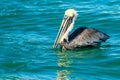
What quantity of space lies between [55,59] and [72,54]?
0.69 m

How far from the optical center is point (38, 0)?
854 inches

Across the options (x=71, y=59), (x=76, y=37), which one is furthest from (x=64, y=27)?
(x=71, y=59)

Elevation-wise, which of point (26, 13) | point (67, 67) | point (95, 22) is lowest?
point (67, 67)

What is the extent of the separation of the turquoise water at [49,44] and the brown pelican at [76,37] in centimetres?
18

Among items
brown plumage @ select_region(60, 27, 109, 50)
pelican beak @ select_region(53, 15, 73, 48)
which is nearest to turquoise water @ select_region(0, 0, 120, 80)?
brown plumage @ select_region(60, 27, 109, 50)

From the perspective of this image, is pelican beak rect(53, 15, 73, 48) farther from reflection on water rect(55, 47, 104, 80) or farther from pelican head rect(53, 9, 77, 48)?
reflection on water rect(55, 47, 104, 80)

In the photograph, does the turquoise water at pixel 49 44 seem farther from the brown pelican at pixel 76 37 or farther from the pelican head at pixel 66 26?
the pelican head at pixel 66 26

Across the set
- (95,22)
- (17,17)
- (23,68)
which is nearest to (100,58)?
(23,68)

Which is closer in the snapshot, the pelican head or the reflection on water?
the reflection on water

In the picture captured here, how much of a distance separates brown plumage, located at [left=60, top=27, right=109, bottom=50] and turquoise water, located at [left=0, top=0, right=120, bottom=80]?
0.56ft

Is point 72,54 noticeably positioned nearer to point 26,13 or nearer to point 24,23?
point 24,23

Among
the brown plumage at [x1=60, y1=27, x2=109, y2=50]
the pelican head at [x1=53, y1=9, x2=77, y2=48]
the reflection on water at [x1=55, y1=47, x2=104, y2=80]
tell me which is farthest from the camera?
the pelican head at [x1=53, y1=9, x2=77, y2=48]

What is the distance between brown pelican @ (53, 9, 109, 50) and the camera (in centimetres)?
1523

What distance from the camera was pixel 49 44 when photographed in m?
15.7
